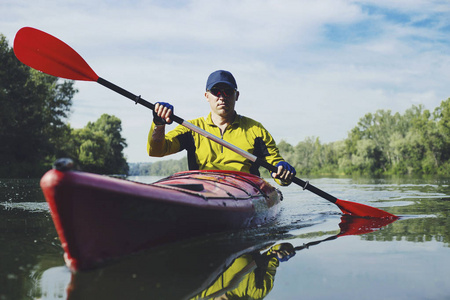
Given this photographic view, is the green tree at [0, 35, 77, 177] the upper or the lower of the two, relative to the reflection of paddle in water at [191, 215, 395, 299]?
upper

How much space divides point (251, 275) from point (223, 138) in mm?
2361

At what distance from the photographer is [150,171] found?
198 metres

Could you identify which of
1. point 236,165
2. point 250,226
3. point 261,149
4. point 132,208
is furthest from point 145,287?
point 261,149

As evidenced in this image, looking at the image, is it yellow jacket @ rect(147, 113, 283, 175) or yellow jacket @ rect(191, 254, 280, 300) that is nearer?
yellow jacket @ rect(191, 254, 280, 300)

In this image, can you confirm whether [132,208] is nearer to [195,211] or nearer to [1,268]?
[195,211]

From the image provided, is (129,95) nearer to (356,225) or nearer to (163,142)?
(163,142)

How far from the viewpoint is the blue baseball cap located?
4432 mm

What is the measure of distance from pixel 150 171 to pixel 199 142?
197 meters

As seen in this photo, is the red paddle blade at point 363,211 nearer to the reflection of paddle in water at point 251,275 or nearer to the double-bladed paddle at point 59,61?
the double-bladed paddle at point 59,61

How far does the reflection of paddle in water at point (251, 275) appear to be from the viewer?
2008mm

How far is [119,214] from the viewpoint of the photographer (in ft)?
7.54

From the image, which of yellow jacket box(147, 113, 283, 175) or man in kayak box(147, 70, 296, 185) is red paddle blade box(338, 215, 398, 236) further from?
yellow jacket box(147, 113, 283, 175)

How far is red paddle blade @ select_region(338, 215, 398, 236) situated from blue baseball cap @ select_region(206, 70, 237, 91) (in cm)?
196

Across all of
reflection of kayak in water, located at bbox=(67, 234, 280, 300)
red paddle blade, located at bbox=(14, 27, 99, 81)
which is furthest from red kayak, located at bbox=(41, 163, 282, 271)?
red paddle blade, located at bbox=(14, 27, 99, 81)
